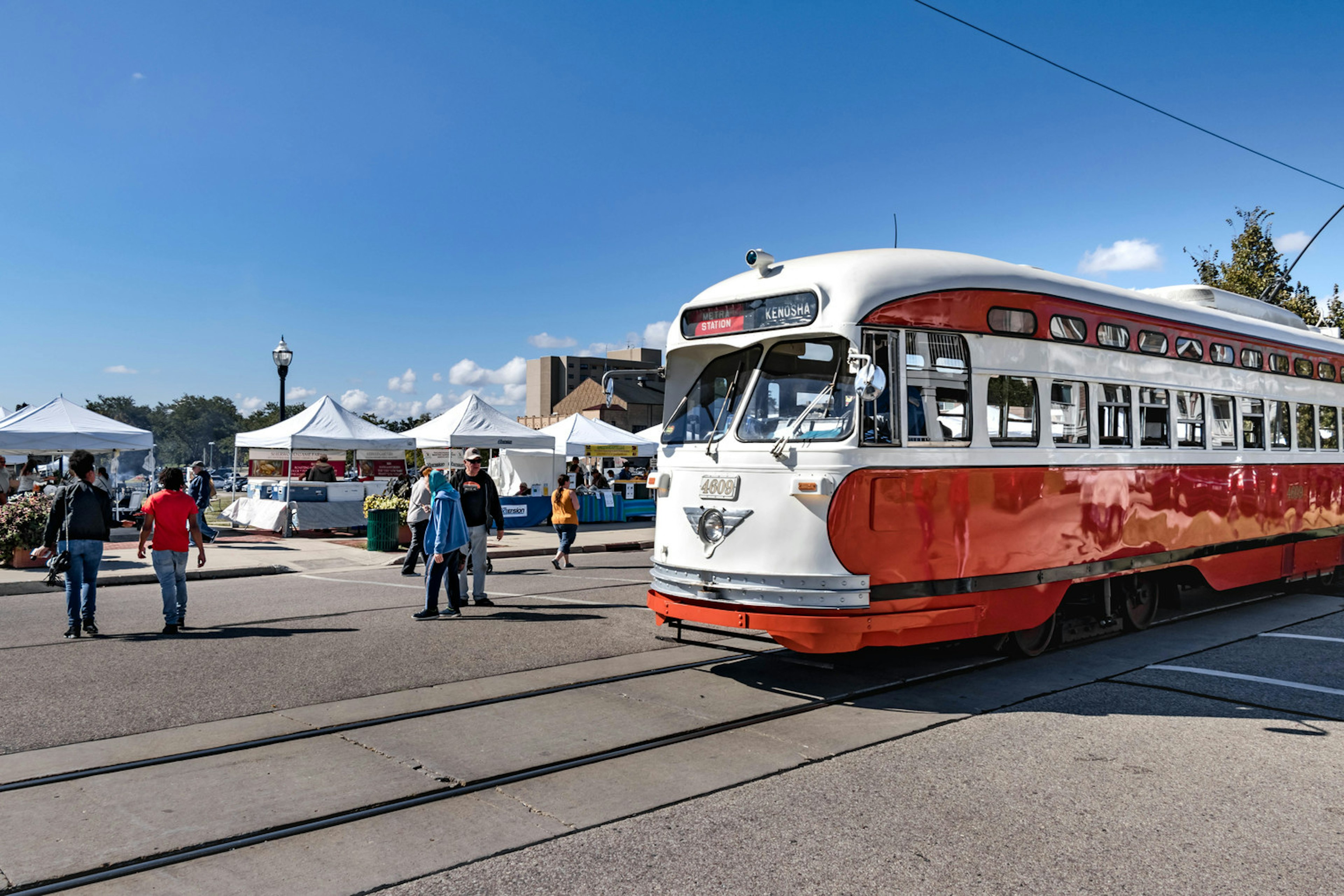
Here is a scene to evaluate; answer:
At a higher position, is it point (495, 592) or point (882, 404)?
point (882, 404)

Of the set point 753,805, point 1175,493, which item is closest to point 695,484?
Result: point 753,805

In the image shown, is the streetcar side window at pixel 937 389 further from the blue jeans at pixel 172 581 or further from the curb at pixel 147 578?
the curb at pixel 147 578

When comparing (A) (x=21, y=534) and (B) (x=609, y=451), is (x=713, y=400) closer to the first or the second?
(A) (x=21, y=534)

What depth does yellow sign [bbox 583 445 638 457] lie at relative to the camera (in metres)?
29.3

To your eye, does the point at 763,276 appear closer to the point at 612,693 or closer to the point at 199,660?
the point at 612,693

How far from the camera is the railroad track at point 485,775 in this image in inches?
168

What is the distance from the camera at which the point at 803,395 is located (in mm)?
7129

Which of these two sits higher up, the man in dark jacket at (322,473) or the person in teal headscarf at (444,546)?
the man in dark jacket at (322,473)

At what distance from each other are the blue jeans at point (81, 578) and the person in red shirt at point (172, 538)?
43 centimetres

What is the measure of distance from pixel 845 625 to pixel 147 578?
11.6 m

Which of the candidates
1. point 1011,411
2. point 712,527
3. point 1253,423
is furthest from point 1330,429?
point 712,527

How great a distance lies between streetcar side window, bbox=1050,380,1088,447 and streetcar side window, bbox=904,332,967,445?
1087mm

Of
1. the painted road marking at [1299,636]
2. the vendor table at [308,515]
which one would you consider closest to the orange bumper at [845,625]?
the painted road marking at [1299,636]

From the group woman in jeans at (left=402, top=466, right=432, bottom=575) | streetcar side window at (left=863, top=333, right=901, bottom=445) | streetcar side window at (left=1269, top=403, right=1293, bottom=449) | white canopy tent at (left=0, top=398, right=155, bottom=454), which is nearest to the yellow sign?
white canopy tent at (left=0, top=398, right=155, bottom=454)
